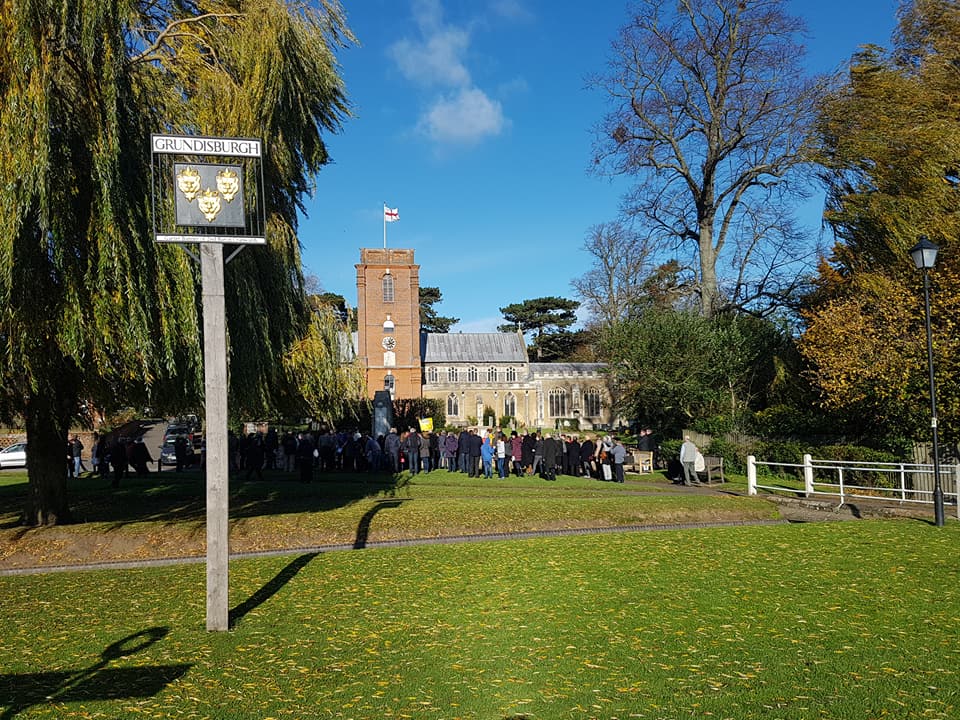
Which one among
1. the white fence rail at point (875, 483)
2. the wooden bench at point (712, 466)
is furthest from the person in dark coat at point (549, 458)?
the white fence rail at point (875, 483)

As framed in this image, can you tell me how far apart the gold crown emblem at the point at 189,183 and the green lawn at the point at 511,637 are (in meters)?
4.50

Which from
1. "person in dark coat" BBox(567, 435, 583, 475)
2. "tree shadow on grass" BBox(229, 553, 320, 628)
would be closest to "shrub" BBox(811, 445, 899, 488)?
"person in dark coat" BBox(567, 435, 583, 475)

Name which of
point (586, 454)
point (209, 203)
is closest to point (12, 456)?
point (586, 454)

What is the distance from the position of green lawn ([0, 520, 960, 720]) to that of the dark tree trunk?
139 inches

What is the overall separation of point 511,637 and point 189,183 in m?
5.67

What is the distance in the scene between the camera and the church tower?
70.7 m

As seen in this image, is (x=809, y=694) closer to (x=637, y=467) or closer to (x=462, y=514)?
(x=462, y=514)

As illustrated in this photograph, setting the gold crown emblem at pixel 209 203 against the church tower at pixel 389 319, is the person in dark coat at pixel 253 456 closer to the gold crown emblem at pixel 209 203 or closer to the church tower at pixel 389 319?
the gold crown emblem at pixel 209 203

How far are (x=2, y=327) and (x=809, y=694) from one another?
10.4 meters

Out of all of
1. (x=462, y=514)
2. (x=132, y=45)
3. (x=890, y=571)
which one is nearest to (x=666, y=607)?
(x=890, y=571)

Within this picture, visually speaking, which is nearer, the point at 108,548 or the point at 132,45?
the point at 132,45

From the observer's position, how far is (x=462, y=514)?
51.2 ft

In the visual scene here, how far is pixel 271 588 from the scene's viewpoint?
9.65 m

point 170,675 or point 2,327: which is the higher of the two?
point 2,327
